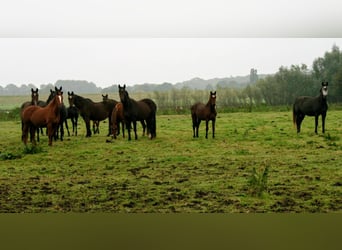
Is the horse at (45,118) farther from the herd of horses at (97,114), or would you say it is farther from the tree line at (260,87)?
the tree line at (260,87)

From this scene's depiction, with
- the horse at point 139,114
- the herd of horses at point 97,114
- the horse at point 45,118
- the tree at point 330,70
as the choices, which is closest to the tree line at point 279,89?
the tree at point 330,70

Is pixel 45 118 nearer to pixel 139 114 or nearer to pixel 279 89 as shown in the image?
pixel 139 114

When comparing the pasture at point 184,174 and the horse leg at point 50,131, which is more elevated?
the horse leg at point 50,131

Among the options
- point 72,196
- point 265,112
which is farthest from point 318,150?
point 72,196

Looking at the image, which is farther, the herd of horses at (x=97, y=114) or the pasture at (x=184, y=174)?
the herd of horses at (x=97, y=114)

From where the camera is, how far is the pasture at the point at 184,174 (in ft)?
9.86

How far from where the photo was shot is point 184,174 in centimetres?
388

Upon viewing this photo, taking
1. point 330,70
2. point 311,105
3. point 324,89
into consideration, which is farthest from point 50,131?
point 330,70

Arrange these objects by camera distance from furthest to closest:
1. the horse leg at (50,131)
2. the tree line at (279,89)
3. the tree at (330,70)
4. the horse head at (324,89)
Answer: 1. the horse leg at (50,131)
2. the horse head at (324,89)
3. the tree line at (279,89)
4. the tree at (330,70)

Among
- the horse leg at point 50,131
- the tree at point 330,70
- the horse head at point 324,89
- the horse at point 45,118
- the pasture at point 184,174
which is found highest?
the tree at point 330,70

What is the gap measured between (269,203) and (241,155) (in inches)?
70.2

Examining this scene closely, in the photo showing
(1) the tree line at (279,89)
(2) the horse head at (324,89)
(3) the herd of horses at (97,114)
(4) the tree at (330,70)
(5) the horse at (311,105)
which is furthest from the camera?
(3) the herd of horses at (97,114)

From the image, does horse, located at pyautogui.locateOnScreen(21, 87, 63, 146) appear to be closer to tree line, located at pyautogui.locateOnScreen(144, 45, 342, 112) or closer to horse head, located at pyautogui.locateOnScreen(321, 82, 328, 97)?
tree line, located at pyautogui.locateOnScreen(144, 45, 342, 112)

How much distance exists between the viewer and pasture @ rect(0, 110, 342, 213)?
300 cm
